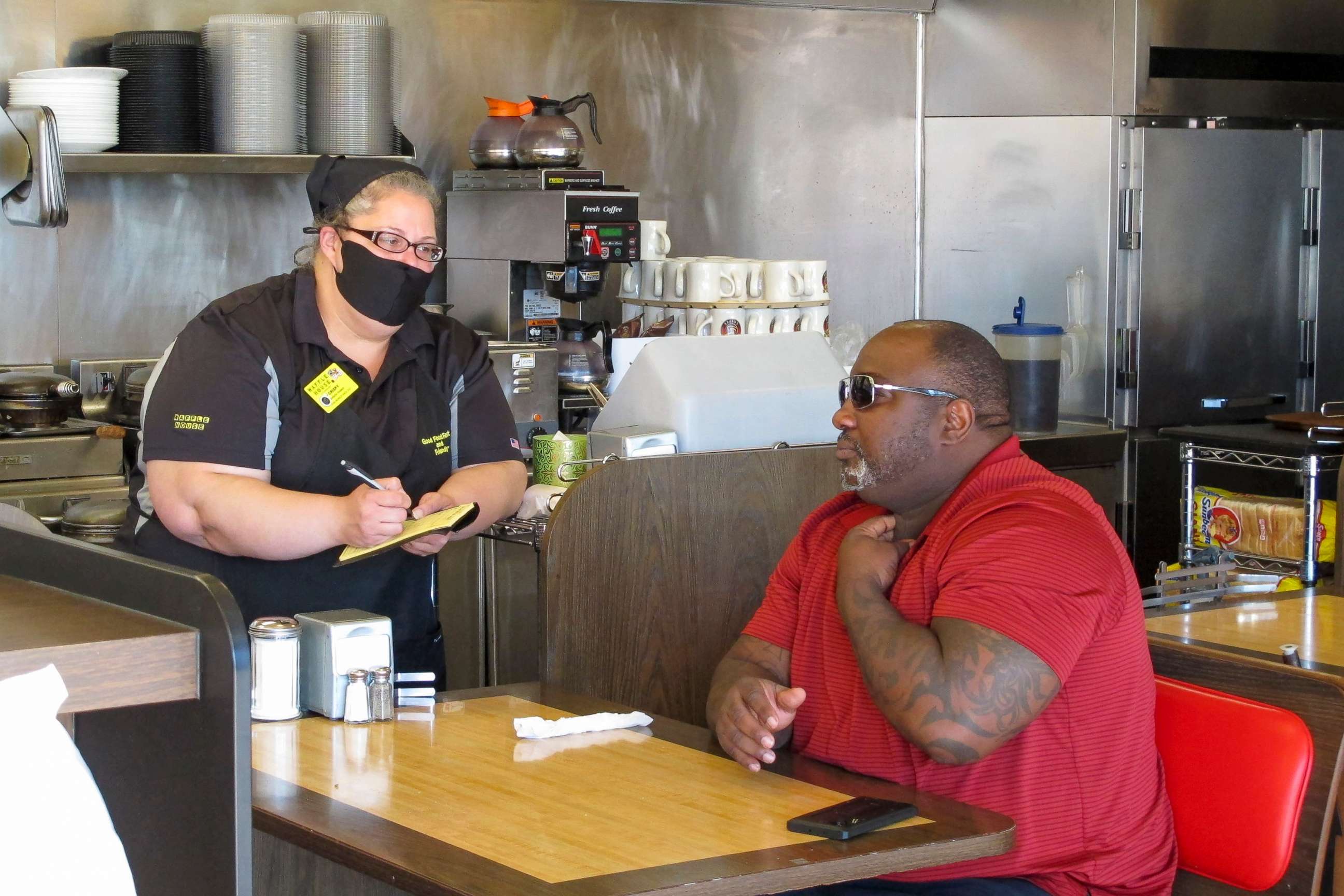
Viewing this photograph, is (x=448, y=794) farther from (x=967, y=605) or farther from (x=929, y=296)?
(x=929, y=296)

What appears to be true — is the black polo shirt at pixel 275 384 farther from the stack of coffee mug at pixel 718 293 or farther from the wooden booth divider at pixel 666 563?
the stack of coffee mug at pixel 718 293

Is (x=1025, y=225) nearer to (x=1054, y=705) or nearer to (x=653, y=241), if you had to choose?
(x=653, y=241)

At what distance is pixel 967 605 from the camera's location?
6.32ft

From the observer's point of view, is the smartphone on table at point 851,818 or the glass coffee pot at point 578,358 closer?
the smartphone on table at point 851,818

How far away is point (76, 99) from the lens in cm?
423

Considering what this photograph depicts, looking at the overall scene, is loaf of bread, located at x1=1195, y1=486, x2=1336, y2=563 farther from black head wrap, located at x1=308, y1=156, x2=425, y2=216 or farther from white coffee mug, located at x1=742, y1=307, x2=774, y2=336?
black head wrap, located at x1=308, y1=156, x2=425, y2=216

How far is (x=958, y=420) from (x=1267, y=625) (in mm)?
1063

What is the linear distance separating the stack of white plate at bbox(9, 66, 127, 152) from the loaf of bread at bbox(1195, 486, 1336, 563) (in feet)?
10.7

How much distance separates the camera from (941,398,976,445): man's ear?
2166 mm

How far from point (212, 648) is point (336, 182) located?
1.70m

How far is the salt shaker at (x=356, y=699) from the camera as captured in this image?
209cm

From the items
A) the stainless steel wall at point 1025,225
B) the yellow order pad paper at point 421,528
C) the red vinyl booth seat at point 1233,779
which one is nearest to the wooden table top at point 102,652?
the yellow order pad paper at point 421,528

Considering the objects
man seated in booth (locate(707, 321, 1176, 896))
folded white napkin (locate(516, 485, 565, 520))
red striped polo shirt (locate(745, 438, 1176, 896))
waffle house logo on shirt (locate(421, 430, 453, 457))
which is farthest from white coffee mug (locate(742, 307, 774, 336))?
red striped polo shirt (locate(745, 438, 1176, 896))

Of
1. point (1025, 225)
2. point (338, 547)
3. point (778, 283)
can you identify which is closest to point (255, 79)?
point (778, 283)
